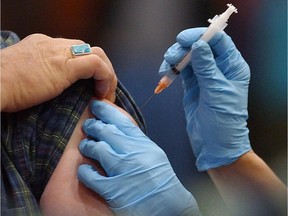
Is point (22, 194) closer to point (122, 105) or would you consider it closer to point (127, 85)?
point (122, 105)

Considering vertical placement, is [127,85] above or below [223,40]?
below

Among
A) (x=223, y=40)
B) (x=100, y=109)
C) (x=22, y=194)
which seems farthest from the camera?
(x=223, y=40)

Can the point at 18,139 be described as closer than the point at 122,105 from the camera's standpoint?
Yes

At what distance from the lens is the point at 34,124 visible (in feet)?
2.22

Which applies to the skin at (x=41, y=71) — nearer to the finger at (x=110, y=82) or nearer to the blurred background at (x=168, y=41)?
the finger at (x=110, y=82)

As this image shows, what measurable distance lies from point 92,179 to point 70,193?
1.8 inches

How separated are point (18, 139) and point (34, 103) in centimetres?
7

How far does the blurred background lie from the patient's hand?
29 centimetres

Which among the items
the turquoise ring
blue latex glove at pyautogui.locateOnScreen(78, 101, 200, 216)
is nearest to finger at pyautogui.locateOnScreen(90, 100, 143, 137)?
blue latex glove at pyautogui.locateOnScreen(78, 101, 200, 216)

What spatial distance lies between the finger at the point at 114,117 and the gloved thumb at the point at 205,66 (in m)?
0.21

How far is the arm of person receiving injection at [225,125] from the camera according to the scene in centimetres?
90

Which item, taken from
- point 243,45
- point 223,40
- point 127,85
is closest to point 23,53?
point 127,85

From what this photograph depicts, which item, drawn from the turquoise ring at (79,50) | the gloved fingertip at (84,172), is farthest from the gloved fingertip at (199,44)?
the gloved fingertip at (84,172)

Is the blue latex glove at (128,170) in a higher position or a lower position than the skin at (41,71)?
lower
